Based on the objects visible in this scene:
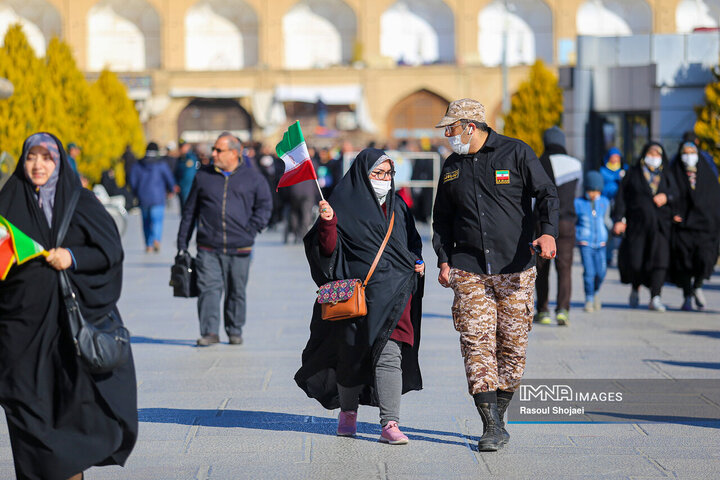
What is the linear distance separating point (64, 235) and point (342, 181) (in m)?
1.92

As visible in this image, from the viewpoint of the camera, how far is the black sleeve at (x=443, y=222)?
635 centimetres

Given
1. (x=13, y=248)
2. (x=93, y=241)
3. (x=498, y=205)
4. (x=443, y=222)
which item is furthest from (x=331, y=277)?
(x=13, y=248)

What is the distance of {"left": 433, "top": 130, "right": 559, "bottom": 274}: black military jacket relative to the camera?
6152 millimetres

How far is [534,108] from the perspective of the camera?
30266mm

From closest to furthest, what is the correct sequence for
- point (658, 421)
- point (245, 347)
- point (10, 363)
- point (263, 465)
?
Result: 1. point (10, 363)
2. point (263, 465)
3. point (658, 421)
4. point (245, 347)

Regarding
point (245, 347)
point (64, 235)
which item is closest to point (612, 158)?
point (245, 347)

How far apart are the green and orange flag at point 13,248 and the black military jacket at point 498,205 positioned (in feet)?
7.16

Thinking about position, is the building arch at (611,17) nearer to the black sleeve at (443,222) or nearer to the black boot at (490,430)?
the black sleeve at (443,222)

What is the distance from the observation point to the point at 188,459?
584 cm

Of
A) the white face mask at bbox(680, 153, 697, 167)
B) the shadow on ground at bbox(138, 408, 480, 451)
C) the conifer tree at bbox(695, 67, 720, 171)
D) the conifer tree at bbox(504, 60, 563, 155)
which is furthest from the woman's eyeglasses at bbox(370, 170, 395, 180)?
the conifer tree at bbox(504, 60, 563, 155)

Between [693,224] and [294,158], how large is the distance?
658 cm

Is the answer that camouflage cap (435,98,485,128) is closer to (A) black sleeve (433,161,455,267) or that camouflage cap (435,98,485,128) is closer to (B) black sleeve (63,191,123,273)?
(A) black sleeve (433,161,455,267)

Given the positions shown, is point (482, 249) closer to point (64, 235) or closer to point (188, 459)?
point (188, 459)

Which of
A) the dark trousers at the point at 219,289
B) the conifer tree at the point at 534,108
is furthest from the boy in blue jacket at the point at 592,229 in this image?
the conifer tree at the point at 534,108
